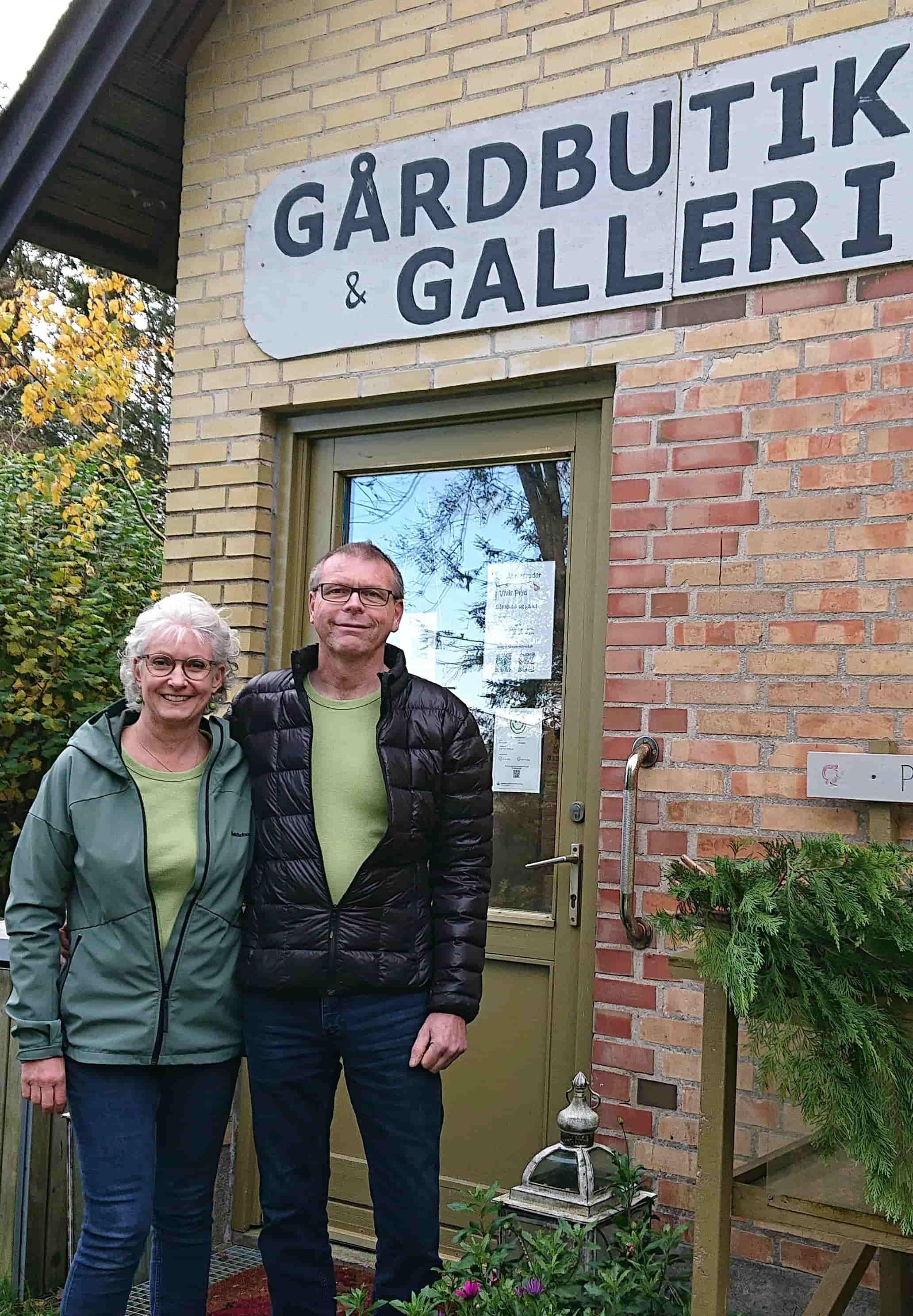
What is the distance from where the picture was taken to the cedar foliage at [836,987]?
2.14 m

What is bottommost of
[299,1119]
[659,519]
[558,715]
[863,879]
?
[299,1119]

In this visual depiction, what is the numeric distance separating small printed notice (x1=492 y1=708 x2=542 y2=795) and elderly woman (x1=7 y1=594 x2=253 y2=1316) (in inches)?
43.8

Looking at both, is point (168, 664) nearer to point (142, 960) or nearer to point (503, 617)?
point (142, 960)

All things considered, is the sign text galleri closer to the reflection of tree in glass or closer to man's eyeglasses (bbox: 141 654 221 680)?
the reflection of tree in glass

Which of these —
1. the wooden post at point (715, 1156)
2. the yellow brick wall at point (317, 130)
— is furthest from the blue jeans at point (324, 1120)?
the yellow brick wall at point (317, 130)

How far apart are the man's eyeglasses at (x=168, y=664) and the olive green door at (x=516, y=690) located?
1251mm

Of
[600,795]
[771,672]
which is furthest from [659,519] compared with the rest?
[600,795]

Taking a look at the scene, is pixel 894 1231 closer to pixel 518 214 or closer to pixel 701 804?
pixel 701 804

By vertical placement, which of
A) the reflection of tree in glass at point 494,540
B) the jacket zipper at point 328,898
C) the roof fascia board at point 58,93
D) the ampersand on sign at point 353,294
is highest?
the roof fascia board at point 58,93

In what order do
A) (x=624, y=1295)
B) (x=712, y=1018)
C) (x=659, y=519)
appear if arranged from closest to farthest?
(x=712, y=1018)
(x=624, y=1295)
(x=659, y=519)

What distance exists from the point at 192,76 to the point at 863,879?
11.7 ft

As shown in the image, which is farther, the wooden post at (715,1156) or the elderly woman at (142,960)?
the elderly woman at (142,960)

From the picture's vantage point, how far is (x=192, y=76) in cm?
442

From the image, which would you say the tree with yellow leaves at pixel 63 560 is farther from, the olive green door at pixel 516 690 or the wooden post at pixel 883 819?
the wooden post at pixel 883 819
